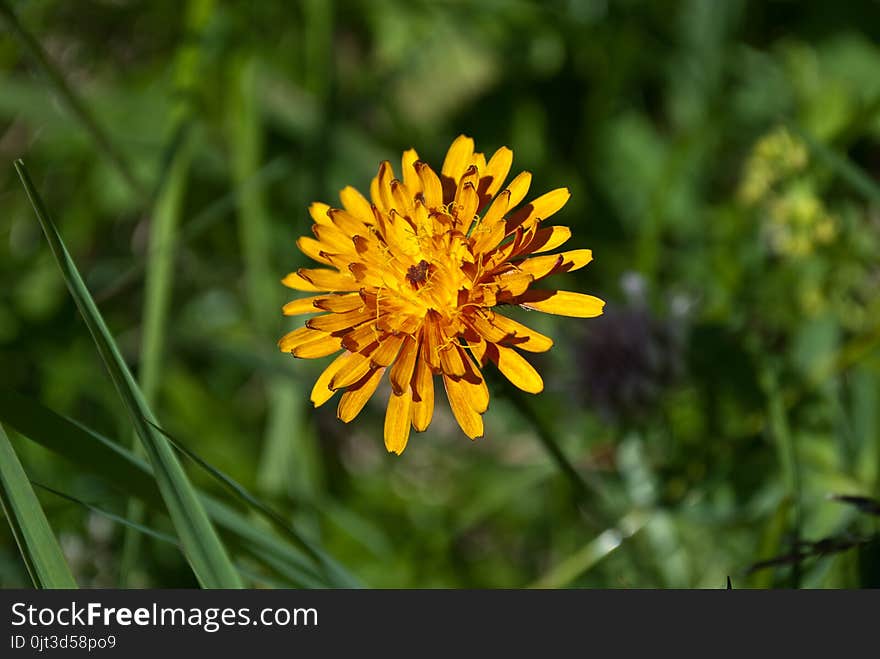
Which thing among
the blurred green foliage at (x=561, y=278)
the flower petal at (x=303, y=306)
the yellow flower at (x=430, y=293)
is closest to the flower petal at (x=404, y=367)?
the yellow flower at (x=430, y=293)

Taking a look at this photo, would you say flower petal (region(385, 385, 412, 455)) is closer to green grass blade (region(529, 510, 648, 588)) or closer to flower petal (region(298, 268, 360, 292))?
flower petal (region(298, 268, 360, 292))

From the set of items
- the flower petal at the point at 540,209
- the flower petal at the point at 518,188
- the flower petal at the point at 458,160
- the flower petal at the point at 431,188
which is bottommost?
the flower petal at the point at 540,209

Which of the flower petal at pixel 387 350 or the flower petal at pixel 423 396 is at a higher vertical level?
the flower petal at pixel 387 350

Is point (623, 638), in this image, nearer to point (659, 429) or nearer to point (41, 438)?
point (659, 429)

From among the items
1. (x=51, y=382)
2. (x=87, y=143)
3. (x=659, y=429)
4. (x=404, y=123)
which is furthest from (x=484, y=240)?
(x=87, y=143)

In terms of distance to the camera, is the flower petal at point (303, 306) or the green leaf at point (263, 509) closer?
the green leaf at point (263, 509)

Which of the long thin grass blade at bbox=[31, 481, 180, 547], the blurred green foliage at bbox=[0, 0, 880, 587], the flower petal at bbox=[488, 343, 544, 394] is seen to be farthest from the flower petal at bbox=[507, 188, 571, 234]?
the long thin grass blade at bbox=[31, 481, 180, 547]

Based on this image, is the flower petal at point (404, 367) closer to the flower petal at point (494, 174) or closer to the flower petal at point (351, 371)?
the flower petal at point (351, 371)

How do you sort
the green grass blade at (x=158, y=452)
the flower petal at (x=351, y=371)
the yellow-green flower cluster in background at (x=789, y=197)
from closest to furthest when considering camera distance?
the green grass blade at (x=158, y=452), the flower petal at (x=351, y=371), the yellow-green flower cluster in background at (x=789, y=197)
